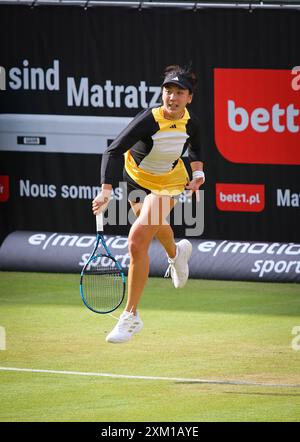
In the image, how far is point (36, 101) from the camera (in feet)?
41.7

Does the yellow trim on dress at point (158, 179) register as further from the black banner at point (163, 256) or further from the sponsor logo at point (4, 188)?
the sponsor logo at point (4, 188)

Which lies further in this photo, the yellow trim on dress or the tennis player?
the yellow trim on dress

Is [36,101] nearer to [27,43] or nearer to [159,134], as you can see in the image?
[27,43]

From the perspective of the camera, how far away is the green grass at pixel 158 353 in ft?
23.7

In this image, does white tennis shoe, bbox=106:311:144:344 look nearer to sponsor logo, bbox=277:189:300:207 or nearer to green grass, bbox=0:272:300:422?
green grass, bbox=0:272:300:422

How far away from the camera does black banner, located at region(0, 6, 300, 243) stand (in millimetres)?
12039

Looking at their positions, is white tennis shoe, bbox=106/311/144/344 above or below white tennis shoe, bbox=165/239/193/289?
below

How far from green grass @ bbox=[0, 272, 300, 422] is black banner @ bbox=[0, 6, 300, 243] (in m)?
0.89

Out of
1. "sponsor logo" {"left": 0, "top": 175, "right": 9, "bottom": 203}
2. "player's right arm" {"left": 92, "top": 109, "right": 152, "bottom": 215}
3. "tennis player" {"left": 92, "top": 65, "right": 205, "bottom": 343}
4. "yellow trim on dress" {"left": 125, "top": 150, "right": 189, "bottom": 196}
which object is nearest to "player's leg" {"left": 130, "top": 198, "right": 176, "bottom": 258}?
"tennis player" {"left": 92, "top": 65, "right": 205, "bottom": 343}

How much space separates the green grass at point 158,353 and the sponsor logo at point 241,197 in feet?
2.83

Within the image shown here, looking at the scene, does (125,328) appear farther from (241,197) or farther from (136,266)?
(241,197)

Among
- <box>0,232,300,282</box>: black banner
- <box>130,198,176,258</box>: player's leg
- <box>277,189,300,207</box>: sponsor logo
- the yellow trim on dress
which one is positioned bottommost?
<box>0,232,300,282</box>: black banner

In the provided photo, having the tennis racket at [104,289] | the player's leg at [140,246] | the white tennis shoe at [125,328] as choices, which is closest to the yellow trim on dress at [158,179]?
the player's leg at [140,246]
